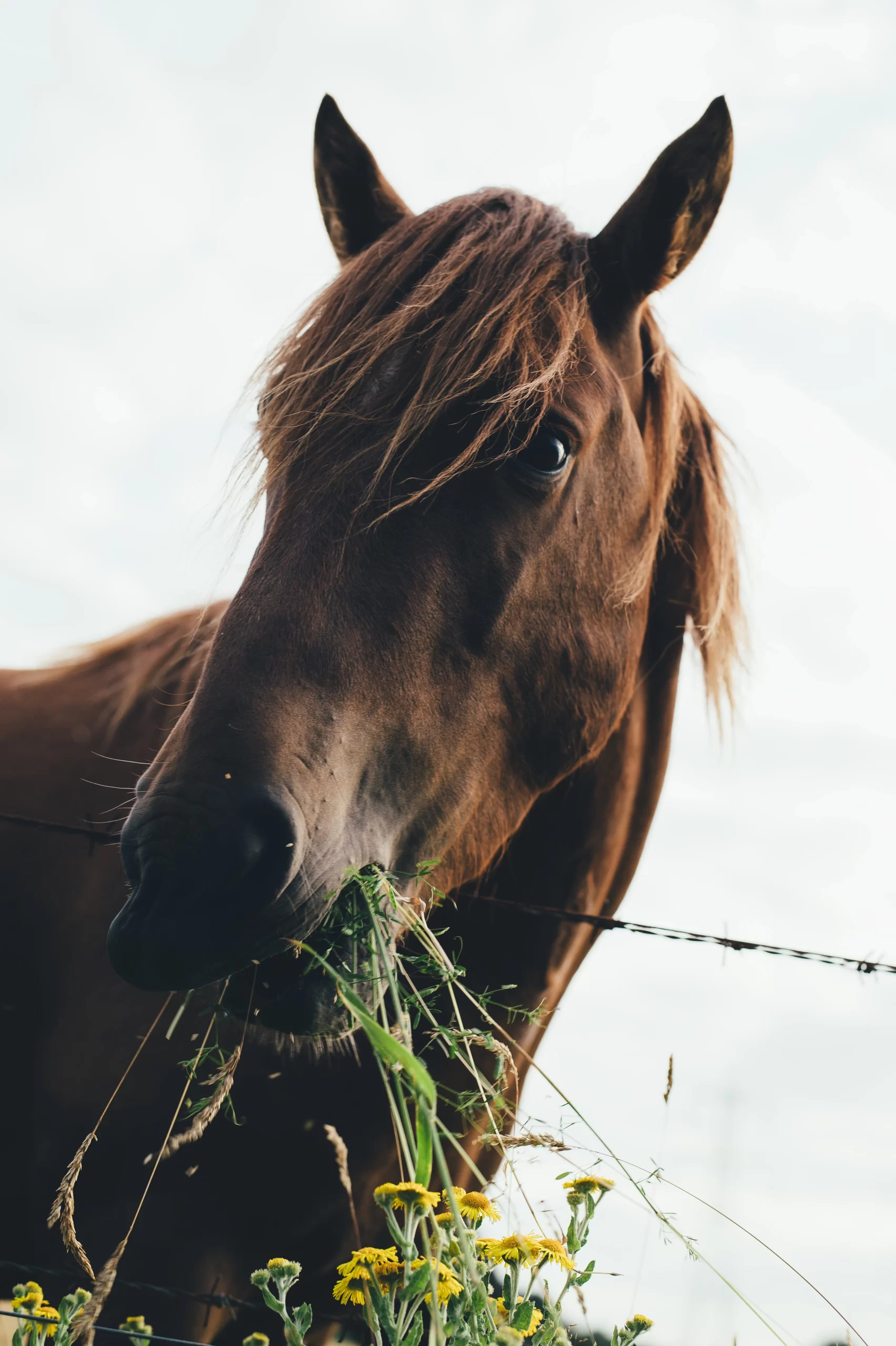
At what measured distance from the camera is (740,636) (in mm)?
2846

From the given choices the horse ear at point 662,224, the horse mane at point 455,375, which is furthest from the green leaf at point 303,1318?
the horse ear at point 662,224

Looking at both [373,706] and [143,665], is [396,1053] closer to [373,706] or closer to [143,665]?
[373,706]

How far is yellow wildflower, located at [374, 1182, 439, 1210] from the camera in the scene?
1131mm

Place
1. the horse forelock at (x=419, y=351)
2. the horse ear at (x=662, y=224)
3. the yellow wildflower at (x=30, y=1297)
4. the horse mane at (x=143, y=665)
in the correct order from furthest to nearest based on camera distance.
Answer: the horse mane at (x=143, y=665)
the horse ear at (x=662, y=224)
the horse forelock at (x=419, y=351)
the yellow wildflower at (x=30, y=1297)

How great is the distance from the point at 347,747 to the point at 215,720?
227mm

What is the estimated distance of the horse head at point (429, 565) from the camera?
1.43 m

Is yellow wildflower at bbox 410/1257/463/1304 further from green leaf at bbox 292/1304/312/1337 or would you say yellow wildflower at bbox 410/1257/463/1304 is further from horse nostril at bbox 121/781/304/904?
horse nostril at bbox 121/781/304/904

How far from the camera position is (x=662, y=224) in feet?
7.77

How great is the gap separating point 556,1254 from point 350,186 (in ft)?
8.39

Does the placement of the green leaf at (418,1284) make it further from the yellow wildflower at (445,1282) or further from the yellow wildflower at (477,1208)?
the yellow wildflower at (477,1208)

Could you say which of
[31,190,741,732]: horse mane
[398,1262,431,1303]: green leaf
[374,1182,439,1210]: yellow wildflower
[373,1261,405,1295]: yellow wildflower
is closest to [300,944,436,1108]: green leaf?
[374,1182,439,1210]: yellow wildflower

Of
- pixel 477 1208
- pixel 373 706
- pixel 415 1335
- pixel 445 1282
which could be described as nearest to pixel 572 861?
pixel 373 706

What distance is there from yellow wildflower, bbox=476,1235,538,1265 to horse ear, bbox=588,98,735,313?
1970 mm

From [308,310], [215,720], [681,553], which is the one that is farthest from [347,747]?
[681,553]
